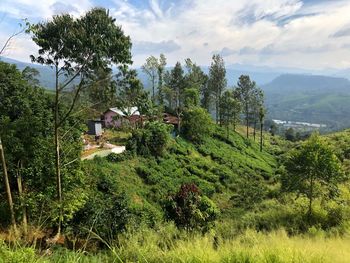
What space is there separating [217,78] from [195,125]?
16.6m

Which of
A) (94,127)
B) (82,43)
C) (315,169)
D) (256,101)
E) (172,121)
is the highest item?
(82,43)

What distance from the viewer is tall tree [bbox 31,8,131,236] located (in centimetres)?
1158

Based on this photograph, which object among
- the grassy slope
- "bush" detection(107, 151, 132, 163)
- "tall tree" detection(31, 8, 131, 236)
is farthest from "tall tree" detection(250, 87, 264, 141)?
"tall tree" detection(31, 8, 131, 236)

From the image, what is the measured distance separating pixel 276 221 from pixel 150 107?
2831cm

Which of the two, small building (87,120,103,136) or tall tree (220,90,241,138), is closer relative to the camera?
small building (87,120,103,136)

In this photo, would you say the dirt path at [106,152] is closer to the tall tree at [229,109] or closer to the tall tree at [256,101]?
the tall tree at [229,109]

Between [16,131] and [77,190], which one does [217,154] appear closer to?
[77,190]

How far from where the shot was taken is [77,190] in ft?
52.5

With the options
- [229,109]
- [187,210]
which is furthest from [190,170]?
[229,109]

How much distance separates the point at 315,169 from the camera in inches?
574

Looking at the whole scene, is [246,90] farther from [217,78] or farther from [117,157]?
[117,157]

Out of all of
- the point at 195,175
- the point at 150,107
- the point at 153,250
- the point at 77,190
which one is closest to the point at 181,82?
the point at 150,107

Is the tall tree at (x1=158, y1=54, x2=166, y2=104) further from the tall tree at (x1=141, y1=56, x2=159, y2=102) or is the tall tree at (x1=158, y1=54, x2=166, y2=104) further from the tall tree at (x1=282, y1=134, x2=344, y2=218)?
the tall tree at (x1=282, y1=134, x2=344, y2=218)

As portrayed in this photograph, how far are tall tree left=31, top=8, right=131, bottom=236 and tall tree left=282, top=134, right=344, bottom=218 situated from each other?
→ 819 cm
